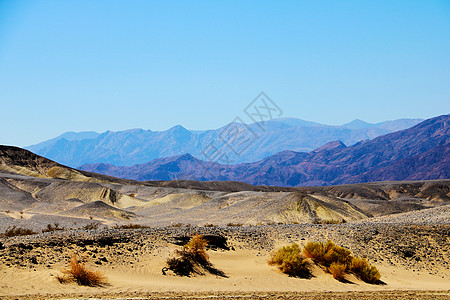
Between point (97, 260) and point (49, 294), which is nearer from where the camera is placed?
point (49, 294)

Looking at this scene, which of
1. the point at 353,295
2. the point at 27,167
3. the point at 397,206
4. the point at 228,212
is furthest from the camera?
the point at 27,167

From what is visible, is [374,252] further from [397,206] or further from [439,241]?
[397,206]

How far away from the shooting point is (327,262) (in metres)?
17.9

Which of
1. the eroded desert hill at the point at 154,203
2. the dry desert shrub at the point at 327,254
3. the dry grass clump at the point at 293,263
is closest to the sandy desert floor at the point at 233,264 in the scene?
the dry grass clump at the point at 293,263

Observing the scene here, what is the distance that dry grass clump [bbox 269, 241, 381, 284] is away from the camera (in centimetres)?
1686

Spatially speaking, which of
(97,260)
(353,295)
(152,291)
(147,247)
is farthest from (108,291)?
(353,295)

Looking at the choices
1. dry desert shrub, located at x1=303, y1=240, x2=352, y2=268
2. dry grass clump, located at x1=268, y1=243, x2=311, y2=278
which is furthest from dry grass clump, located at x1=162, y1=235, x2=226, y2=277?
dry desert shrub, located at x1=303, y1=240, x2=352, y2=268

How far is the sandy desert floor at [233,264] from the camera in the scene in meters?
13.3

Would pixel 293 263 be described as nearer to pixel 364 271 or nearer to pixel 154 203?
pixel 364 271

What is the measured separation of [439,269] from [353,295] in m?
7.17

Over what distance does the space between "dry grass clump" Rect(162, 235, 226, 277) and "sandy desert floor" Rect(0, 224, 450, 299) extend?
39cm

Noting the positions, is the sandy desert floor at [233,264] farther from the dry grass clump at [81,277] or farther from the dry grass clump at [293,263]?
the dry grass clump at [293,263]

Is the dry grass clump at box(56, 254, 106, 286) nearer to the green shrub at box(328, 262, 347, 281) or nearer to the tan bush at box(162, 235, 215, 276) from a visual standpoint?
the tan bush at box(162, 235, 215, 276)

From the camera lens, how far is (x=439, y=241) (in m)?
21.0
